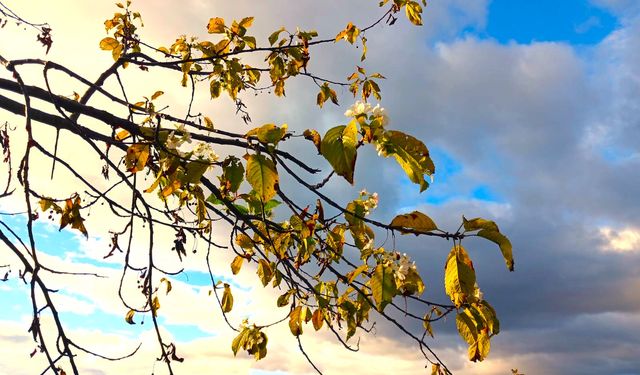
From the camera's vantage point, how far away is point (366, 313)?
10.3ft

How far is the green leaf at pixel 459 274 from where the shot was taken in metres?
1.89

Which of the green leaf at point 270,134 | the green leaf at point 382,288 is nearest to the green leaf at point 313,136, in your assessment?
the green leaf at point 270,134

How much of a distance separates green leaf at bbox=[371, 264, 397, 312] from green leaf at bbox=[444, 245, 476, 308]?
31cm

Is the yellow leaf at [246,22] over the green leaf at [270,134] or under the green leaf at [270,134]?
over

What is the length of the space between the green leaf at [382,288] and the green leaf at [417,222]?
0.34 m

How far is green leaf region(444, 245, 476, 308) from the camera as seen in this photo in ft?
6.21

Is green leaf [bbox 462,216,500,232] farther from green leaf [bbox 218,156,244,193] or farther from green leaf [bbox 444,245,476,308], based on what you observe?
green leaf [bbox 218,156,244,193]

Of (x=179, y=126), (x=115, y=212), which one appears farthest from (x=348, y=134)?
(x=115, y=212)

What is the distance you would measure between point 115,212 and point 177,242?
51 cm

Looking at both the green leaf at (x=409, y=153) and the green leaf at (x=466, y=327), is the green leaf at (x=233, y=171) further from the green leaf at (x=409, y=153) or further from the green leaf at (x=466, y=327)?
the green leaf at (x=466, y=327)

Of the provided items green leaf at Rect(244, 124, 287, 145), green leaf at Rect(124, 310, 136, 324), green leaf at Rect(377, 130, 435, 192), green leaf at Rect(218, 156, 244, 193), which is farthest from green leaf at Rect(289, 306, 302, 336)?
green leaf at Rect(377, 130, 435, 192)

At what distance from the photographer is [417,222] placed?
191 centimetres

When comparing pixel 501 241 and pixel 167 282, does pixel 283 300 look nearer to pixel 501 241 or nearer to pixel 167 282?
pixel 167 282

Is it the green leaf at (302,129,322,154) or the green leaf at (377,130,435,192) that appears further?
the green leaf at (302,129,322,154)
